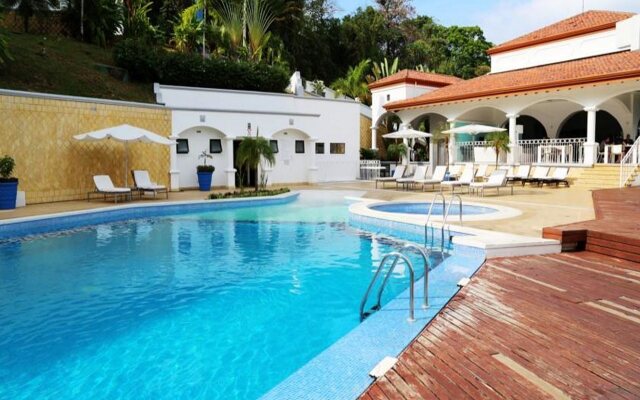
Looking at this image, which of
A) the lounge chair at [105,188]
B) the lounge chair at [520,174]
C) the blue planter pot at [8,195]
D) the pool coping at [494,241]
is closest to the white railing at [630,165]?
the lounge chair at [520,174]

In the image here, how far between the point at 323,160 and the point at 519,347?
2077 centimetres

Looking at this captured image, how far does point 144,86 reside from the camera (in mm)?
21125

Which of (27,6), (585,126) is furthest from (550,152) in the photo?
(27,6)

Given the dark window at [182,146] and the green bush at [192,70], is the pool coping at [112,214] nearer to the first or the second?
the dark window at [182,146]

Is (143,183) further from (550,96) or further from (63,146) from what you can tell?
(550,96)

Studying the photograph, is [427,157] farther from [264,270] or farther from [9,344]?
[9,344]

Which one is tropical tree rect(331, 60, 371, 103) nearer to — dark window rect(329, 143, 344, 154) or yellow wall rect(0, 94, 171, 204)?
dark window rect(329, 143, 344, 154)

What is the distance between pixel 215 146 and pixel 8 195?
8.94 meters

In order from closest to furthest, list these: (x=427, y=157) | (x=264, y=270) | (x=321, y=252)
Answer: (x=264, y=270), (x=321, y=252), (x=427, y=157)

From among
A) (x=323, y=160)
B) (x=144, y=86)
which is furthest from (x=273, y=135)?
(x=144, y=86)

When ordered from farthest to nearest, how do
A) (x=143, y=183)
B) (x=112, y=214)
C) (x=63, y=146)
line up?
(x=143, y=183) < (x=63, y=146) < (x=112, y=214)

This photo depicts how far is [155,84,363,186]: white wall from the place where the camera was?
20031 millimetres

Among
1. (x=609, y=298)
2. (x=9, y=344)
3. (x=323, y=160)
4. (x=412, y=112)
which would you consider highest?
(x=412, y=112)

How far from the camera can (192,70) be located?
74.0 feet
